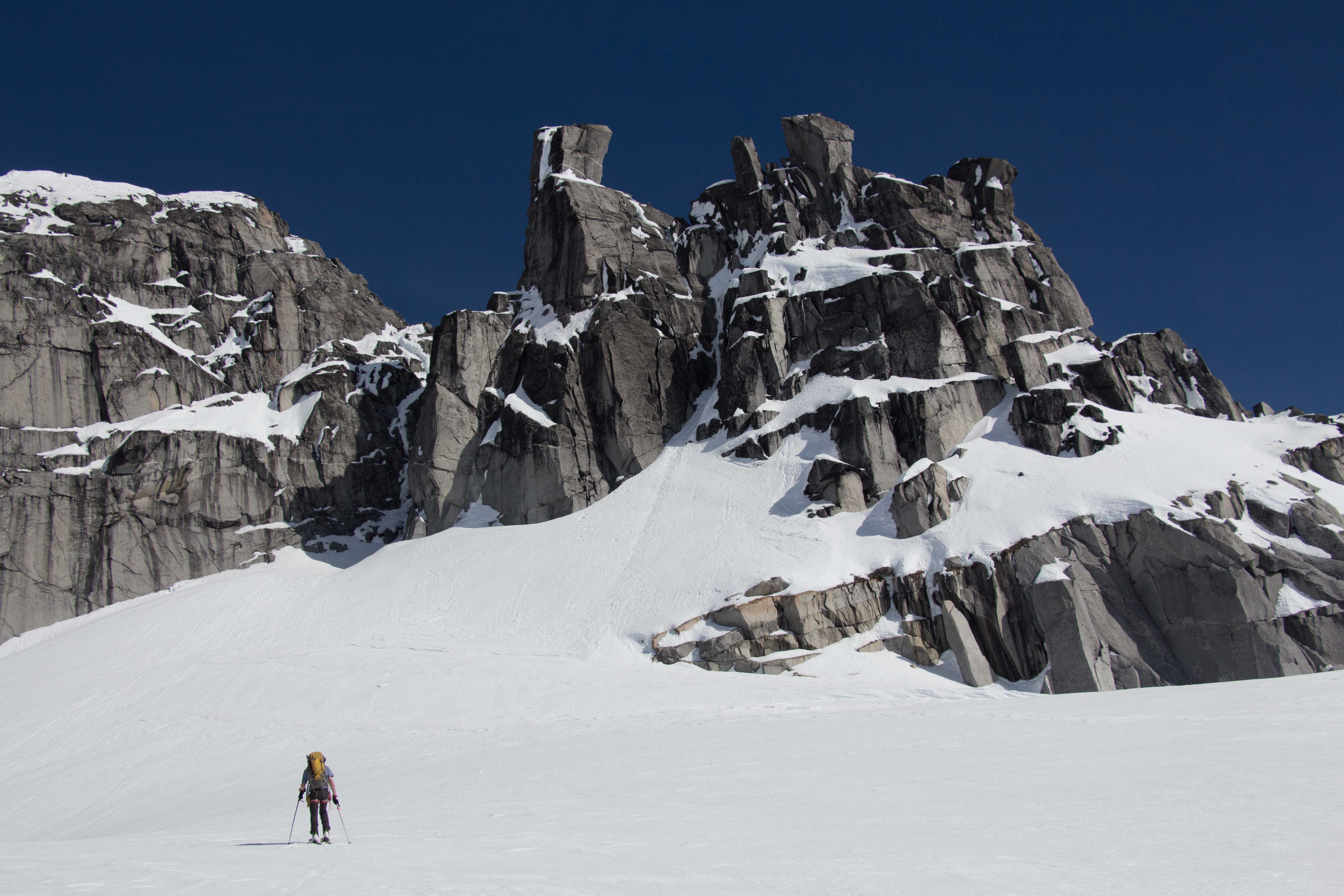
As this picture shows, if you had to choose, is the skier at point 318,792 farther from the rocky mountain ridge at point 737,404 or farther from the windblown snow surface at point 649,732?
the rocky mountain ridge at point 737,404

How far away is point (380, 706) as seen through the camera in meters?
32.6

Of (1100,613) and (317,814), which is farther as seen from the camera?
(1100,613)

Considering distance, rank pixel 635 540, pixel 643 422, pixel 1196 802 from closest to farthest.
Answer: pixel 1196 802 < pixel 635 540 < pixel 643 422

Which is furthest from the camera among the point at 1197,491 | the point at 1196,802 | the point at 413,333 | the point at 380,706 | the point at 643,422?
the point at 413,333

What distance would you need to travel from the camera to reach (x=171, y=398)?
68.8 metres

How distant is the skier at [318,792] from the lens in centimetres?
1248

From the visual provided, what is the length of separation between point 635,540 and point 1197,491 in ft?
96.6

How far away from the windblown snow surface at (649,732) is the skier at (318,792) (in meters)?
0.52

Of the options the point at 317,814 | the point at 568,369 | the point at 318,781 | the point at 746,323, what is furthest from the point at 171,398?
the point at 317,814

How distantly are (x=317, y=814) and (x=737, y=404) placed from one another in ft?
154

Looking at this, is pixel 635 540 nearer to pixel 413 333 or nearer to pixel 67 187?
pixel 413 333

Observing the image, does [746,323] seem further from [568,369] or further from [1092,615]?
[1092,615]

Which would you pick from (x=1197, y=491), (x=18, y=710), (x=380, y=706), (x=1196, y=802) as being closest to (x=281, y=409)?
(x=18, y=710)

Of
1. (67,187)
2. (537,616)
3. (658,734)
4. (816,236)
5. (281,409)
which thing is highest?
(67,187)
